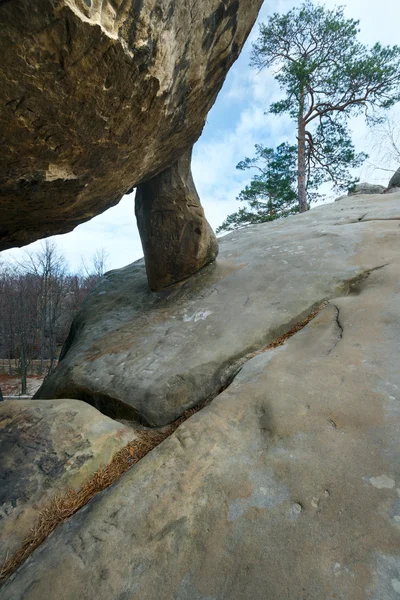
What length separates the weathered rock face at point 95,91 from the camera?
175cm

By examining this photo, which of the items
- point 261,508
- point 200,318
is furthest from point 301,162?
point 261,508

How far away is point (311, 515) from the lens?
157cm

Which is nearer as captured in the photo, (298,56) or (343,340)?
(343,340)

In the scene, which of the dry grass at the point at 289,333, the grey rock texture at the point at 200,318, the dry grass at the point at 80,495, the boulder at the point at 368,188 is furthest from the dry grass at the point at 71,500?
the boulder at the point at 368,188

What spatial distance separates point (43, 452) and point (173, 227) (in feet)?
11.0

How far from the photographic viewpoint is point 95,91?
2.14m

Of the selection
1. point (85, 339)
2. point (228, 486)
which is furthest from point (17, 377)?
point (228, 486)

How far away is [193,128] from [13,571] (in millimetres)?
4021

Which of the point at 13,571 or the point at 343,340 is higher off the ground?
the point at 343,340

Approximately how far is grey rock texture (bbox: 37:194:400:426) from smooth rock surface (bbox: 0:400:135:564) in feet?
Answer: 1.57

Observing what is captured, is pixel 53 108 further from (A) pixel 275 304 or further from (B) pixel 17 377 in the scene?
(B) pixel 17 377

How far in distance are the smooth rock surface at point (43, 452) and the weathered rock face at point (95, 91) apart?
1.77 meters

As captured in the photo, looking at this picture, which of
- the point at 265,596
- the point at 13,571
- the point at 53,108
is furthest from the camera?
the point at 53,108

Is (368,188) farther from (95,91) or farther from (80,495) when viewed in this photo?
(80,495)
